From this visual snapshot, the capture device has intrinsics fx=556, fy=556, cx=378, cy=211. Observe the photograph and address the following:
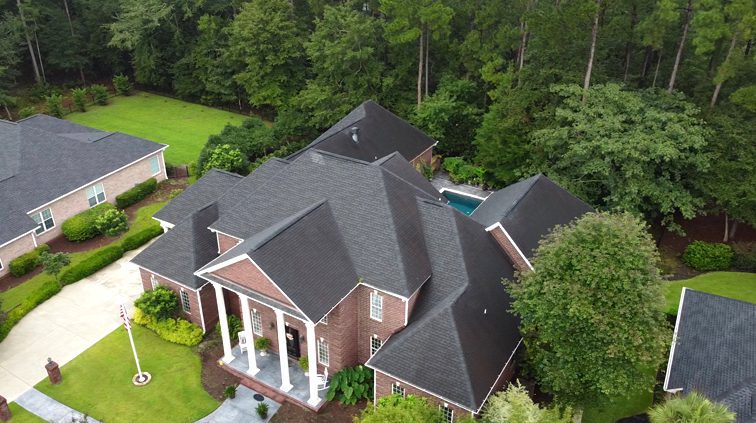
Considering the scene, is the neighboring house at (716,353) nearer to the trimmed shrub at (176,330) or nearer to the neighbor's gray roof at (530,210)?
the neighbor's gray roof at (530,210)

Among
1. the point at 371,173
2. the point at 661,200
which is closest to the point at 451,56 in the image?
the point at 661,200

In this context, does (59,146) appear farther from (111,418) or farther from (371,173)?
(371,173)

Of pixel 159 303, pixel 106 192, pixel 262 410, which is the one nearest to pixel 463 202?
pixel 159 303

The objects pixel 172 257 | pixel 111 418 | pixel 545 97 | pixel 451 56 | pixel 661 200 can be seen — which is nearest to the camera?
pixel 111 418

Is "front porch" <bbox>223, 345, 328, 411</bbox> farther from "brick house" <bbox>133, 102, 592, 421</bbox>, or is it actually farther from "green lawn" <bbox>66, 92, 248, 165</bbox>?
"green lawn" <bbox>66, 92, 248, 165</bbox>

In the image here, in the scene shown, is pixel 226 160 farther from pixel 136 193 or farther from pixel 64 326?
pixel 64 326

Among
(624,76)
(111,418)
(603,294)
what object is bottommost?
(111,418)

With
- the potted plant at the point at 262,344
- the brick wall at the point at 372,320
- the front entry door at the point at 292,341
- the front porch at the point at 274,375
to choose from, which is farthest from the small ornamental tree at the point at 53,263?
the brick wall at the point at 372,320
